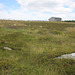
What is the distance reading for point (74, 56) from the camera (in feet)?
19.3

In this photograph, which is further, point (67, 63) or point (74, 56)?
point (74, 56)

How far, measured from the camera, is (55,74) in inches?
164

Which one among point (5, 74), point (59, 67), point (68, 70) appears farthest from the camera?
point (59, 67)

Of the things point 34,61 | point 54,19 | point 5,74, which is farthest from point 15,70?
point 54,19

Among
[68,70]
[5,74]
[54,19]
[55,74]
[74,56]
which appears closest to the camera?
[5,74]

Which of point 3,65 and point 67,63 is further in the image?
point 67,63

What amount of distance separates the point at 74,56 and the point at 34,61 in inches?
104

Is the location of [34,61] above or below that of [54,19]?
below

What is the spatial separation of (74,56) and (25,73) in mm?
3472

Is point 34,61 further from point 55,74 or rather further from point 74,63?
point 74,63

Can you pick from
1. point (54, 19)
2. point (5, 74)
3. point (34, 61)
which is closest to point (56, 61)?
point (34, 61)

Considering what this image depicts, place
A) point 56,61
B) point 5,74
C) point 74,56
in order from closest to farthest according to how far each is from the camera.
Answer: point 5,74, point 56,61, point 74,56

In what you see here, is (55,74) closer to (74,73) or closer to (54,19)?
(74,73)

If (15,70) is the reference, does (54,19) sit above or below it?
above
